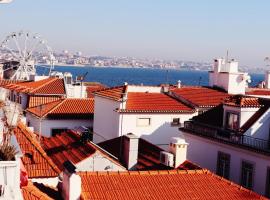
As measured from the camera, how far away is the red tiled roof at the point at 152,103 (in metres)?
33.7

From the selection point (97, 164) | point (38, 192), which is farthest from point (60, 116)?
point (38, 192)

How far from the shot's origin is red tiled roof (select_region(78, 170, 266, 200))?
14.6 meters

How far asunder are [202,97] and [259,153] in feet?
43.7

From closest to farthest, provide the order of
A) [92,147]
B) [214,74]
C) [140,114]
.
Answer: [92,147] < [140,114] < [214,74]

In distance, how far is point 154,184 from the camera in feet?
50.6

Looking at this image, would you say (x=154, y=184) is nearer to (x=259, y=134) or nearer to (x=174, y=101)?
(x=259, y=134)

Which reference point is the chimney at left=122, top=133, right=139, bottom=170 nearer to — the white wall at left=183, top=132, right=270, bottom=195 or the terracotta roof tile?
the terracotta roof tile

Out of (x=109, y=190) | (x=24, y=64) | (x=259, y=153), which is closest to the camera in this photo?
(x=109, y=190)

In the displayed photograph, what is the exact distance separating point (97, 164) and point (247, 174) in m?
8.32

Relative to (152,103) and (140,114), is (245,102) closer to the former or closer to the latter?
(140,114)

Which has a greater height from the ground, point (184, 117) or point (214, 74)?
point (214, 74)

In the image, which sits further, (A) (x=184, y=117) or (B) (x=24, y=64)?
(B) (x=24, y=64)

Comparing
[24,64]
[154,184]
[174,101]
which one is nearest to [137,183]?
[154,184]

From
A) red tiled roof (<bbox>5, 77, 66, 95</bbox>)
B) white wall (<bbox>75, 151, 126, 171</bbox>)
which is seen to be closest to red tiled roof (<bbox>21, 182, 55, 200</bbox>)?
white wall (<bbox>75, 151, 126, 171</bbox>)
